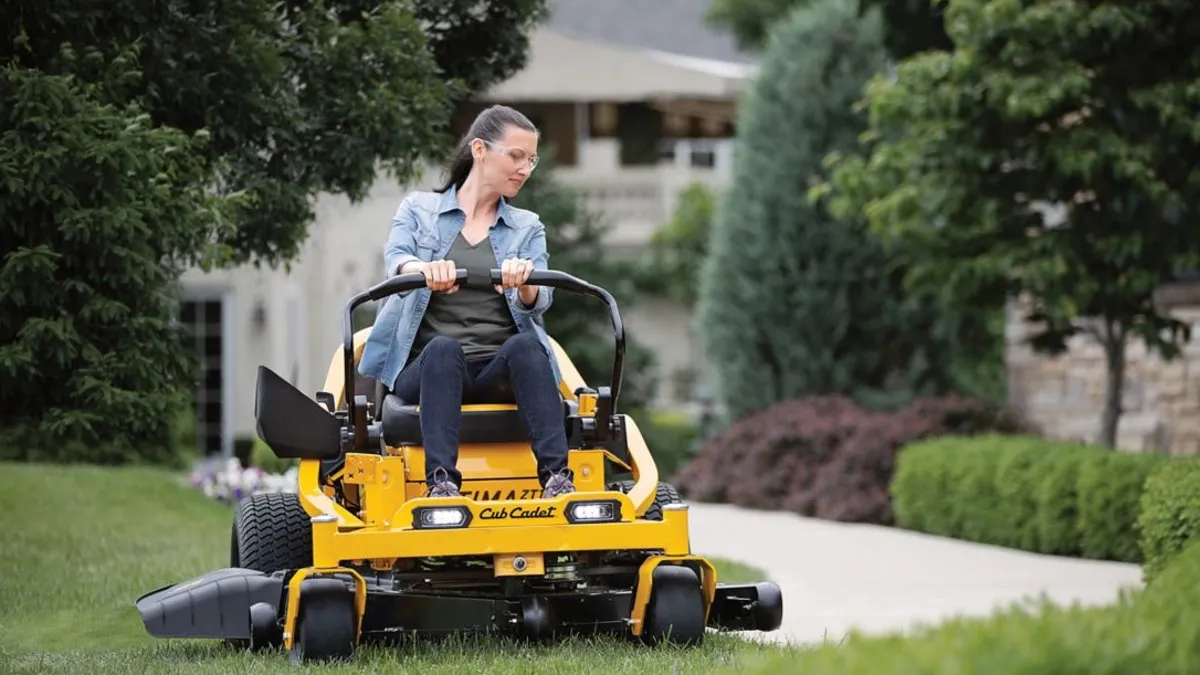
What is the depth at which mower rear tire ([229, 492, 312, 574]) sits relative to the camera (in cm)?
→ 659

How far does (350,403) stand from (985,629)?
3350 mm

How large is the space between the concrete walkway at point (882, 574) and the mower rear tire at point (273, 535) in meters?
1.67

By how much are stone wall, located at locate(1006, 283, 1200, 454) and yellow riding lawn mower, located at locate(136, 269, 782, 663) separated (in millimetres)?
8331

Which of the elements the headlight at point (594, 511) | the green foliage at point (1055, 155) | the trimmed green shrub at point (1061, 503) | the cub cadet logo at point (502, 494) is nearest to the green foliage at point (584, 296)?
the green foliage at point (1055, 155)

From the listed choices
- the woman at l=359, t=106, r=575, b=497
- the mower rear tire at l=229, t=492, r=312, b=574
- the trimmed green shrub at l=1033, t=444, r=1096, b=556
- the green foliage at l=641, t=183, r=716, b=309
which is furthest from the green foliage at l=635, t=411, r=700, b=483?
the woman at l=359, t=106, r=575, b=497

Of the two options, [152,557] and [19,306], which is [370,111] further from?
[152,557]

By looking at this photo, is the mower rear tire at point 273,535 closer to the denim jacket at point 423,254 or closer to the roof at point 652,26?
the denim jacket at point 423,254

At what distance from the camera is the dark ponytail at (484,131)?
6539 mm

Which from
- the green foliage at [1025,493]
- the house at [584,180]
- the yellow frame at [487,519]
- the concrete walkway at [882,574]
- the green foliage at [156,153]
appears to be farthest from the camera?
the house at [584,180]

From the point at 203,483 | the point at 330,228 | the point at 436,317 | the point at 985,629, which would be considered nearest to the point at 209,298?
the point at 330,228

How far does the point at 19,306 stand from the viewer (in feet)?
21.3

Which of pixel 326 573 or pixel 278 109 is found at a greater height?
pixel 278 109

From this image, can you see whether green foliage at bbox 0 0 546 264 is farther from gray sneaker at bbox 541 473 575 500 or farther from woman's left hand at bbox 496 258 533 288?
gray sneaker at bbox 541 473 575 500

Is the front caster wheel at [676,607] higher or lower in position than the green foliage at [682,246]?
lower
